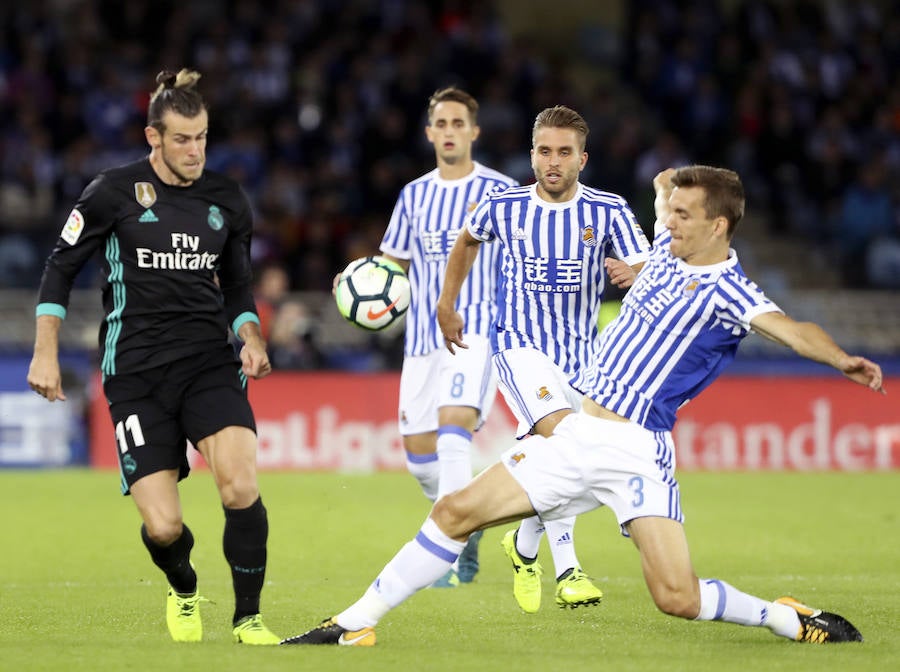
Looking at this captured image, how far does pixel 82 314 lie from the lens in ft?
52.7

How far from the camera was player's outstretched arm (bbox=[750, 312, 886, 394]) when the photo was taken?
5.59 m

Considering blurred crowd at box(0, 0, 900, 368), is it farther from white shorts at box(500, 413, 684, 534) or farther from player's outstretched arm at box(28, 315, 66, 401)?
white shorts at box(500, 413, 684, 534)

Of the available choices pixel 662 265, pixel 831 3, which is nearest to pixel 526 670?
pixel 662 265

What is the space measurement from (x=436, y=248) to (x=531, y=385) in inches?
64.3

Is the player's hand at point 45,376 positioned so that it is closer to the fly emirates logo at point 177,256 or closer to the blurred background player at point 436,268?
the fly emirates logo at point 177,256

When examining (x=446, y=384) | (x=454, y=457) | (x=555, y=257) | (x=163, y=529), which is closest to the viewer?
(x=163, y=529)

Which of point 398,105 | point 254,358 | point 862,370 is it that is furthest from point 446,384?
point 398,105

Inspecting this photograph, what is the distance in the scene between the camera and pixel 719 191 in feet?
20.3

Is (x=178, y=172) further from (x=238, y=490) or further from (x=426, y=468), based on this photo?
(x=426, y=468)

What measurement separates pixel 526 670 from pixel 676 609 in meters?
0.69

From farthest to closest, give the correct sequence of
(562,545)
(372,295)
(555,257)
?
(372,295) < (562,545) < (555,257)

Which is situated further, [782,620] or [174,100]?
[174,100]

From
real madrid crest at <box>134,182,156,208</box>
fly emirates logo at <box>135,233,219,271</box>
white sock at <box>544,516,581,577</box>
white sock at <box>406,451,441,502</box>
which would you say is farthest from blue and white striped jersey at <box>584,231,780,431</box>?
white sock at <box>406,451,441,502</box>

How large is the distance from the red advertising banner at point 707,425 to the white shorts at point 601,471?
9.10m
